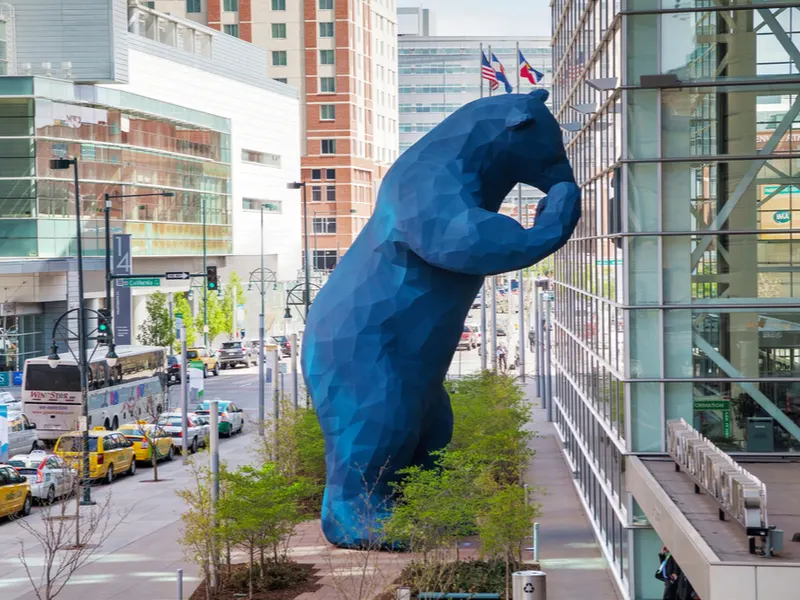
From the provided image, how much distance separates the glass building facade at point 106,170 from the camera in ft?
194

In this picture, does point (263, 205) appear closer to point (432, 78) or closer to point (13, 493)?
point (13, 493)

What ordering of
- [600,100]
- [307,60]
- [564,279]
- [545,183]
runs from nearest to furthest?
1. [545,183]
2. [600,100]
3. [564,279]
4. [307,60]

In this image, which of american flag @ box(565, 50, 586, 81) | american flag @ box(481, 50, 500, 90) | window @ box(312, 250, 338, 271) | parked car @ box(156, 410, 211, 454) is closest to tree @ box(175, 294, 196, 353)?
parked car @ box(156, 410, 211, 454)

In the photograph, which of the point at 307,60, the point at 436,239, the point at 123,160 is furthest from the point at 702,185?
the point at 307,60

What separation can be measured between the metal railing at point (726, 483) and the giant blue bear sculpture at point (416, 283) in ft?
9.57

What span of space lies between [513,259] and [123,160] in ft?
172

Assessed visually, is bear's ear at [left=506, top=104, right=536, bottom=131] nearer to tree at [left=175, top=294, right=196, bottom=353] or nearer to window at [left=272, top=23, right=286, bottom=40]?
tree at [left=175, top=294, right=196, bottom=353]

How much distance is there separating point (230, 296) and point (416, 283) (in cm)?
5929

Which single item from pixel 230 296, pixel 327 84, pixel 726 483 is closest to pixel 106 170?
pixel 230 296

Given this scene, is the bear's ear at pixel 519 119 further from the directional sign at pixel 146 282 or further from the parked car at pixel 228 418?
the parked car at pixel 228 418

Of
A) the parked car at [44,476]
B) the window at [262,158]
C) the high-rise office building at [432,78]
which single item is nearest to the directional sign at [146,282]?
the parked car at [44,476]

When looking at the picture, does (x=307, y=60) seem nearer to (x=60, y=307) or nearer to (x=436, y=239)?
(x=60, y=307)

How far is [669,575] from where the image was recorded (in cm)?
1550

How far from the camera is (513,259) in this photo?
1672 centimetres
